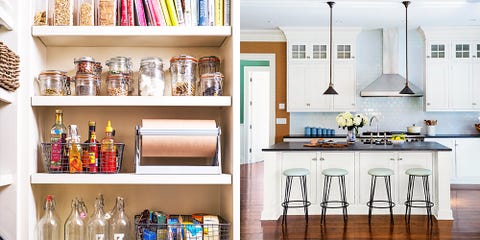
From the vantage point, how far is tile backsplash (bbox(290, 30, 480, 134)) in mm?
9867

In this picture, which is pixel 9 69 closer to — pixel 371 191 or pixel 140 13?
pixel 140 13

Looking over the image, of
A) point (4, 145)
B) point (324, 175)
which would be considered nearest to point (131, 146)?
point (4, 145)

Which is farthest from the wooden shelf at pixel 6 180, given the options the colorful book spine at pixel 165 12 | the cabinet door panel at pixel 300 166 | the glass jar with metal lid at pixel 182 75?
the cabinet door panel at pixel 300 166

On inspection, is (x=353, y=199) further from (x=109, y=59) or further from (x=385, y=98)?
(x=109, y=59)

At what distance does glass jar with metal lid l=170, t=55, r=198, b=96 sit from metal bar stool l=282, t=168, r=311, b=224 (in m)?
4.37

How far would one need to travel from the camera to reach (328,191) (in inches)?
273

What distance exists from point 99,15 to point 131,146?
0.57 meters

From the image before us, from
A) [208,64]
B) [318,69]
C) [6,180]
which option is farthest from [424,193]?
[6,180]

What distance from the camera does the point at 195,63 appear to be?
2.18 metres

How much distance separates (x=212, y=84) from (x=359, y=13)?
6.64m

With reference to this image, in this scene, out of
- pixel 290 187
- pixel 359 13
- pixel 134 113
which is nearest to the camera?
pixel 134 113

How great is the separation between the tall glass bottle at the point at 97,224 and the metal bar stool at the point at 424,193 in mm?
5185

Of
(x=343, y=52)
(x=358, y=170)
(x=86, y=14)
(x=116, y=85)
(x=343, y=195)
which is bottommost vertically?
(x=343, y=195)

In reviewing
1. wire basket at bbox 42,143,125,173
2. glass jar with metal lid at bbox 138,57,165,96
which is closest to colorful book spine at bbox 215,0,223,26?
glass jar with metal lid at bbox 138,57,165,96
